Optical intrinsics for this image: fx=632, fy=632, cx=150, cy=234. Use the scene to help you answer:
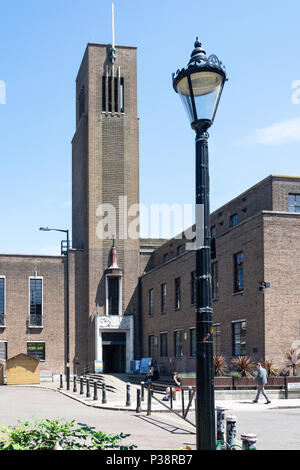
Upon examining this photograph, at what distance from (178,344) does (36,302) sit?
1463 cm

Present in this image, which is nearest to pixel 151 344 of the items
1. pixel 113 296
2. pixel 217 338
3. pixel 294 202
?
pixel 113 296

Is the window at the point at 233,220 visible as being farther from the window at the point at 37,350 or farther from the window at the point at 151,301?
the window at the point at 37,350

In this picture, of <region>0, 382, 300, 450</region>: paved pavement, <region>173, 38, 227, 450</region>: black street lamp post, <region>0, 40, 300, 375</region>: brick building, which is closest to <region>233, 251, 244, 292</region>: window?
<region>0, 382, 300, 450</region>: paved pavement

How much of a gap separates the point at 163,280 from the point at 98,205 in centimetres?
973

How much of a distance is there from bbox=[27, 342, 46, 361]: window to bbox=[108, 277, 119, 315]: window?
6.24 metres

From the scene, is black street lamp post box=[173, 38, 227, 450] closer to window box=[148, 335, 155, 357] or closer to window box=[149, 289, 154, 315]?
window box=[149, 289, 154, 315]

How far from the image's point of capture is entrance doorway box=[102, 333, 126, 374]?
171 feet

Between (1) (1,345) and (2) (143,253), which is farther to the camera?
(2) (143,253)

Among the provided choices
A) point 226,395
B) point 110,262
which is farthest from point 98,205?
point 226,395

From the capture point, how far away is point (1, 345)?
50.5m

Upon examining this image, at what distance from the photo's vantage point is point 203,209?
23.9ft

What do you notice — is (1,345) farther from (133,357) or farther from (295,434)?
(295,434)

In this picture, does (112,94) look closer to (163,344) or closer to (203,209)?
(163,344)

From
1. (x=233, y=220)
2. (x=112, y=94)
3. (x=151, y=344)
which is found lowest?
(x=151, y=344)
